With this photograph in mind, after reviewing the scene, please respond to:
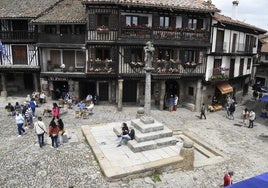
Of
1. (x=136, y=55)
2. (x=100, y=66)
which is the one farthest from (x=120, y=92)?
(x=136, y=55)

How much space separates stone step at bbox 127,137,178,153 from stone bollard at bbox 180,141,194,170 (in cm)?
192

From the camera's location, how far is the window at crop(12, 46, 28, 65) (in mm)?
25136

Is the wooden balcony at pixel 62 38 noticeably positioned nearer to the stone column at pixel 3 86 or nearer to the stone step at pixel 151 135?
the stone column at pixel 3 86

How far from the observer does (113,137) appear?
15.6 m

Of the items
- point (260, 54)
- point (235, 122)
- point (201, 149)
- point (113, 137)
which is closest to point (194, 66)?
point (235, 122)

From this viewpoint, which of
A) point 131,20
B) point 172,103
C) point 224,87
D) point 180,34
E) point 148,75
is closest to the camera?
point 148,75

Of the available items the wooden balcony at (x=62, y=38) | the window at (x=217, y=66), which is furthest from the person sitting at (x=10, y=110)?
the window at (x=217, y=66)

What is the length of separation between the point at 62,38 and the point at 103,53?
13.9 feet

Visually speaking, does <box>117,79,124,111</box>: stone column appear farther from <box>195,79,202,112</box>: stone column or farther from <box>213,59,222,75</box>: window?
<box>213,59,222,75</box>: window

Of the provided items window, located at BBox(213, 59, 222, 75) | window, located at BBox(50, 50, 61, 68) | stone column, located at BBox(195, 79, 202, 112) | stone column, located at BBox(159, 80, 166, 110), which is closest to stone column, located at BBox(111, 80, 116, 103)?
stone column, located at BBox(159, 80, 166, 110)

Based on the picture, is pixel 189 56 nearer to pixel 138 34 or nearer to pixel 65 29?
pixel 138 34

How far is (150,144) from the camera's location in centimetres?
1391

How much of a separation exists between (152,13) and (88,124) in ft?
37.9

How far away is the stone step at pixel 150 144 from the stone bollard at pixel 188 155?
1918 mm
